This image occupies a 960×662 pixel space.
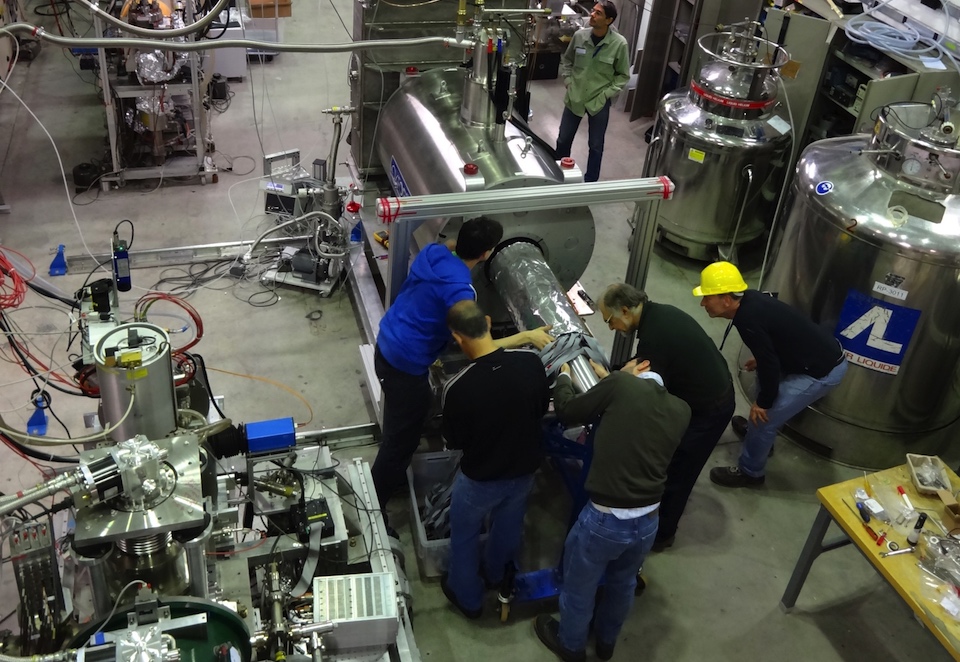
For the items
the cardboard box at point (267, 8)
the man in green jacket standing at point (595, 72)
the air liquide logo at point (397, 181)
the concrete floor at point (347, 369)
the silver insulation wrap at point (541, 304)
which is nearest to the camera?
the silver insulation wrap at point (541, 304)

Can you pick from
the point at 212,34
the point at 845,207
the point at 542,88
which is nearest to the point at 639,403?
the point at 845,207

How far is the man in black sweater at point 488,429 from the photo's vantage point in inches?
105

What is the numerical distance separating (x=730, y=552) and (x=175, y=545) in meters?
2.31

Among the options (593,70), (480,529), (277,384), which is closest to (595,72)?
(593,70)

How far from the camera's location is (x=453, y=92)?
4.16 metres

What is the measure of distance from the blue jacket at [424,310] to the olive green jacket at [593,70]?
107 inches

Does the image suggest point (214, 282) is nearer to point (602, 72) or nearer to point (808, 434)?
point (602, 72)

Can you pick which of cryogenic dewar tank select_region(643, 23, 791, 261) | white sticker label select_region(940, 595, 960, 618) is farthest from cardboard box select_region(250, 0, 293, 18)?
white sticker label select_region(940, 595, 960, 618)

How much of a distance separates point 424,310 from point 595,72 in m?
2.93

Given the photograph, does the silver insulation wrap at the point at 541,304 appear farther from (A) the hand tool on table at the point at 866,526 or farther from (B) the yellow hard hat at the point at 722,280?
(A) the hand tool on table at the point at 866,526

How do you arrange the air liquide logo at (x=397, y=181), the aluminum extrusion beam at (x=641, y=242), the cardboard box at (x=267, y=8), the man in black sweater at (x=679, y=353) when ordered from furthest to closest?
the cardboard box at (x=267, y=8)
the air liquide logo at (x=397, y=181)
the aluminum extrusion beam at (x=641, y=242)
the man in black sweater at (x=679, y=353)

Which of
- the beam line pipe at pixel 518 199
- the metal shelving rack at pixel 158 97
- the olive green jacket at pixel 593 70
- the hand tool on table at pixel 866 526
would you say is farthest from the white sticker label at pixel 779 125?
the metal shelving rack at pixel 158 97

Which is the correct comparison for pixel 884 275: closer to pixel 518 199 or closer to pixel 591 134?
pixel 518 199

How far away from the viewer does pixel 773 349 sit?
3387 millimetres
